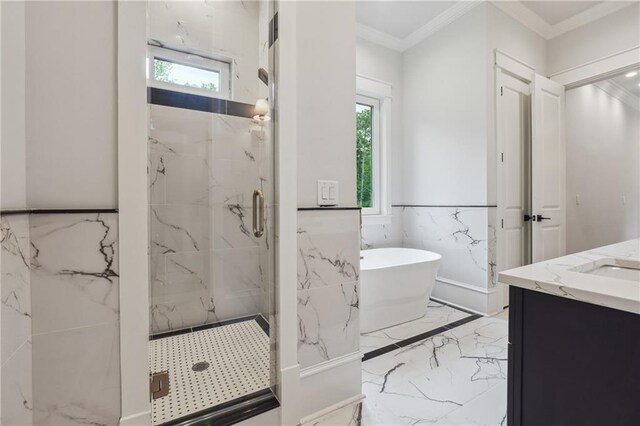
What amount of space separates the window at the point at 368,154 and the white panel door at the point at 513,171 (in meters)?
1.24

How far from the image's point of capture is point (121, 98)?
996 millimetres

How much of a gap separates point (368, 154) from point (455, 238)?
1342 mm

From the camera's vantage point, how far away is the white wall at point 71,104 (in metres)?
0.91

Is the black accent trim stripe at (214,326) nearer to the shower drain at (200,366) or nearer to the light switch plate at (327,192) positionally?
the shower drain at (200,366)

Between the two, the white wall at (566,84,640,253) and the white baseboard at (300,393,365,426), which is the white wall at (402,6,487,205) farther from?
the white baseboard at (300,393,365,426)

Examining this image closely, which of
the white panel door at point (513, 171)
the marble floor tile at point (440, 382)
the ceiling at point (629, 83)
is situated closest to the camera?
the marble floor tile at point (440, 382)

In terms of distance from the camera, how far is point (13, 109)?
0.84 m

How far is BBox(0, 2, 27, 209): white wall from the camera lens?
2.65ft

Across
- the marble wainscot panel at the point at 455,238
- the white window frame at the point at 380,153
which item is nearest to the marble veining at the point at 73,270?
the white window frame at the point at 380,153

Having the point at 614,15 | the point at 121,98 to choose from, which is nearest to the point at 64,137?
the point at 121,98

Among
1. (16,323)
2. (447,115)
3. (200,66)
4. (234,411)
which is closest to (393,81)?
(447,115)

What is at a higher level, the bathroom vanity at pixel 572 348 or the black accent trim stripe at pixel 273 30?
the black accent trim stripe at pixel 273 30

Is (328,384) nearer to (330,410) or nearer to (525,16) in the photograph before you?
(330,410)

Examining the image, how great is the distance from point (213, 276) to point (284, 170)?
1.27 metres
